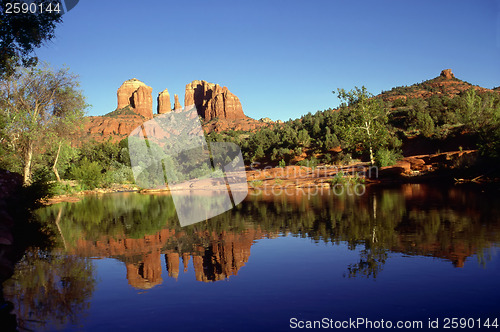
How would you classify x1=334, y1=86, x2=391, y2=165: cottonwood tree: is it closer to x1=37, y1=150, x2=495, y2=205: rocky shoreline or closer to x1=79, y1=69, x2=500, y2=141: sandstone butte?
x1=37, y1=150, x2=495, y2=205: rocky shoreline

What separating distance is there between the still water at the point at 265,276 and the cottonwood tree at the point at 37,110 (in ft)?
62.3

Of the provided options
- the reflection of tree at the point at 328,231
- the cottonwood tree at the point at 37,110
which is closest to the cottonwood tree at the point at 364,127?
the reflection of tree at the point at 328,231

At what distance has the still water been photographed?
4.91 meters

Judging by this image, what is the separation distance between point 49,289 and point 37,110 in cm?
2780

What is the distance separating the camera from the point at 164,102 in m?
166

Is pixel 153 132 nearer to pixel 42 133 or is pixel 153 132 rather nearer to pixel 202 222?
pixel 42 133

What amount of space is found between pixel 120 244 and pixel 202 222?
13.9 ft

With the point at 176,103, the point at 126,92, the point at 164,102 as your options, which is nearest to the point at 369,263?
the point at 126,92

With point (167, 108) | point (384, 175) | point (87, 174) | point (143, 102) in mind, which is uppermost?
point (143, 102)

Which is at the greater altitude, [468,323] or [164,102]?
[164,102]

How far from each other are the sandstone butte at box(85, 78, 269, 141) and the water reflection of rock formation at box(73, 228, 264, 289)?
110797 mm

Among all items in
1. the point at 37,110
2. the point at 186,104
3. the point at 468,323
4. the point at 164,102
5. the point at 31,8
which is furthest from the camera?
the point at 186,104

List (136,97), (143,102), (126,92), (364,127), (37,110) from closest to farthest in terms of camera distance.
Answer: (37,110) < (364,127) < (143,102) < (136,97) < (126,92)

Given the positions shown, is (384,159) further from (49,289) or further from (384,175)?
(49,289)
